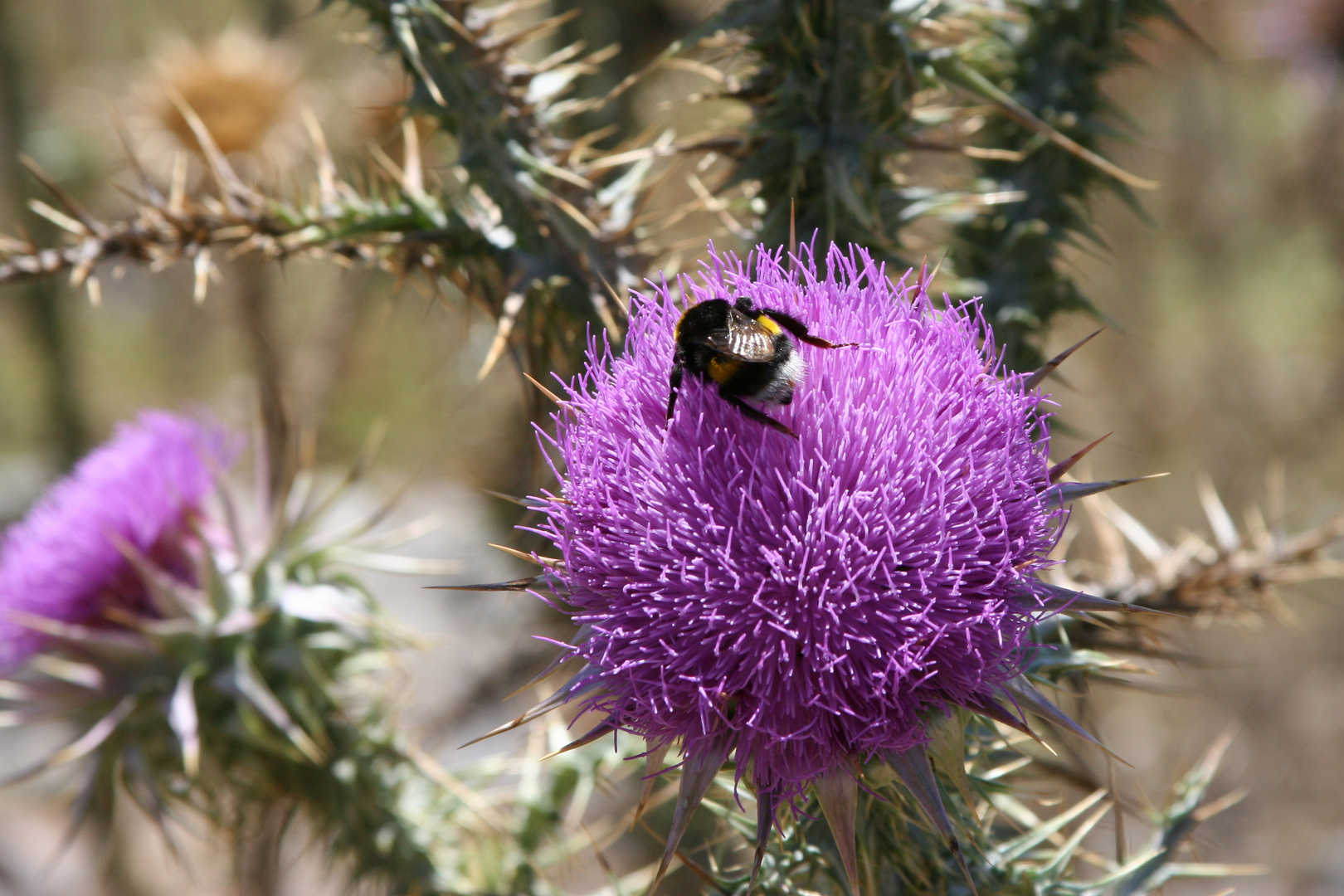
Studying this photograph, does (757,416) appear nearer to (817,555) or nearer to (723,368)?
(723,368)

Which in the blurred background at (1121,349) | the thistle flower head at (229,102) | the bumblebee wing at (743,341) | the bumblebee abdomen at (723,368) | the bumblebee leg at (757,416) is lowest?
the blurred background at (1121,349)

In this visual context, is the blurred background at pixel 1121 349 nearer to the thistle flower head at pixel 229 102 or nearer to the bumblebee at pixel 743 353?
the thistle flower head at pixel 229 102

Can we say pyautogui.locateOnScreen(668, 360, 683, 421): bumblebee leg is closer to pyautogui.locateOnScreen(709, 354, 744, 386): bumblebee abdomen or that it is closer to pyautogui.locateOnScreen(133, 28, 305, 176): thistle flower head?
pyautogui.locateOnScreen(709, 354, 744, 386): bumblebee abdomen

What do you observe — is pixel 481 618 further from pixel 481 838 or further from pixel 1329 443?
pixel 1329 443

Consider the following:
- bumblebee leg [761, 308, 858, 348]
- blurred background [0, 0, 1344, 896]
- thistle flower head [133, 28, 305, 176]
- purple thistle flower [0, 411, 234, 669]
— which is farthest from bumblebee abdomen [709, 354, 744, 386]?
thistle flower head [133, 28, 305, 176]

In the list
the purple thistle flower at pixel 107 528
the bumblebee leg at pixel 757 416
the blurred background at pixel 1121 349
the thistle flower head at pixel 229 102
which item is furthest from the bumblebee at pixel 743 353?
the thistle flower head at pixel 229 102

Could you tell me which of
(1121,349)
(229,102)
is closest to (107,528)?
(229,102)
